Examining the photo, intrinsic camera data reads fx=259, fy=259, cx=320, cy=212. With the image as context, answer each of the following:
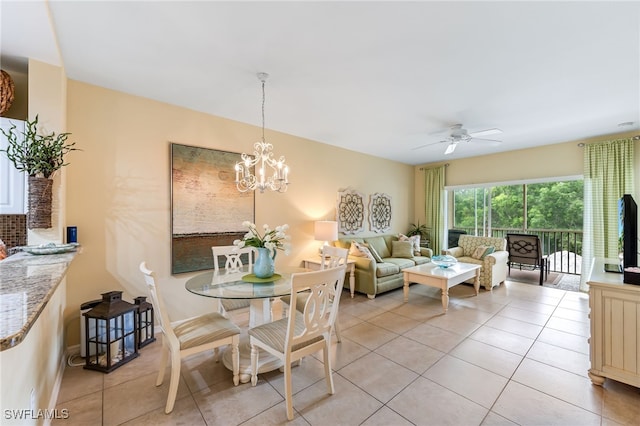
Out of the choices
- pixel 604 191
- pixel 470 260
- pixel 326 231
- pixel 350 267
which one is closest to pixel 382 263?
pixel 350 267

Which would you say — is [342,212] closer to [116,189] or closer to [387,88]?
[387,88]

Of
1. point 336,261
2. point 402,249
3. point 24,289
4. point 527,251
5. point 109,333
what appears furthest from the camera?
point 402,249

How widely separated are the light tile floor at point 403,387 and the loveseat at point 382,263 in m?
1.10

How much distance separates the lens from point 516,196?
643 centimetres

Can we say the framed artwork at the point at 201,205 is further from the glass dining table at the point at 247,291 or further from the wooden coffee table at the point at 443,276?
the wooden coffee table at the point at 443,276

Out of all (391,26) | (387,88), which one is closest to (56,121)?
(391,26)

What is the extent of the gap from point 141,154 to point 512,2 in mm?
3444

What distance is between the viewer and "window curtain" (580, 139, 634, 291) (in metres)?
4.01

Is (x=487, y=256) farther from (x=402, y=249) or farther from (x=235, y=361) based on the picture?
(x=235, y=361)

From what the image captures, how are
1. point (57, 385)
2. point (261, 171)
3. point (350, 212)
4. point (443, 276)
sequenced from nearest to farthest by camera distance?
point (57, 385) → point (261, 171) → point (443, 276) → point (350, 212)

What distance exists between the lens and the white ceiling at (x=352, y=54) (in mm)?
1671

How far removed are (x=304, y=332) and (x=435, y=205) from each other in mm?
5352

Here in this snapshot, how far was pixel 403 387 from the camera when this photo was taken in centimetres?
204

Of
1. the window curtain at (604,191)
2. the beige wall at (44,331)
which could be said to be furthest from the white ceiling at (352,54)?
the window curtain at (604,191)
